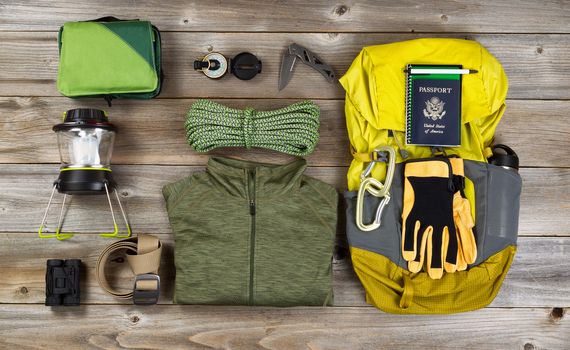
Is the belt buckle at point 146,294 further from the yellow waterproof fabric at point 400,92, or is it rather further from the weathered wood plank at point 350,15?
the weathered wood plank at point 350,15

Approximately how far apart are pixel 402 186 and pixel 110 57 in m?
0.99

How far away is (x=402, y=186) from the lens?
1.53 metres

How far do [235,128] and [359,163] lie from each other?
0.40m

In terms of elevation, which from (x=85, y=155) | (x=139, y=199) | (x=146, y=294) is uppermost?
(x=85, y=155)

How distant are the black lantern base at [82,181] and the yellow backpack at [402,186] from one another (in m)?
0.77

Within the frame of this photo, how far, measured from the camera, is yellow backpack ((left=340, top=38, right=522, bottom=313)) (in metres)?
1.51

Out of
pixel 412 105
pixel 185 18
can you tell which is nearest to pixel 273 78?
pixel 185 18

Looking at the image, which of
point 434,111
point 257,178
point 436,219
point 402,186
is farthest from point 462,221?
point 257,178

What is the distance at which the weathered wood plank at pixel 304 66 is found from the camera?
164 centimetres

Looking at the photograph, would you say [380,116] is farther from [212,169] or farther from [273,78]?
[212,169]

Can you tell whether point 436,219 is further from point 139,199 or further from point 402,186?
point 139,199

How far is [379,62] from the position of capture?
1527 millimetres

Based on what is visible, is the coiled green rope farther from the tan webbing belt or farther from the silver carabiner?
the tan webbing belt

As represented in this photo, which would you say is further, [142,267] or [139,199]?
[139,199]
